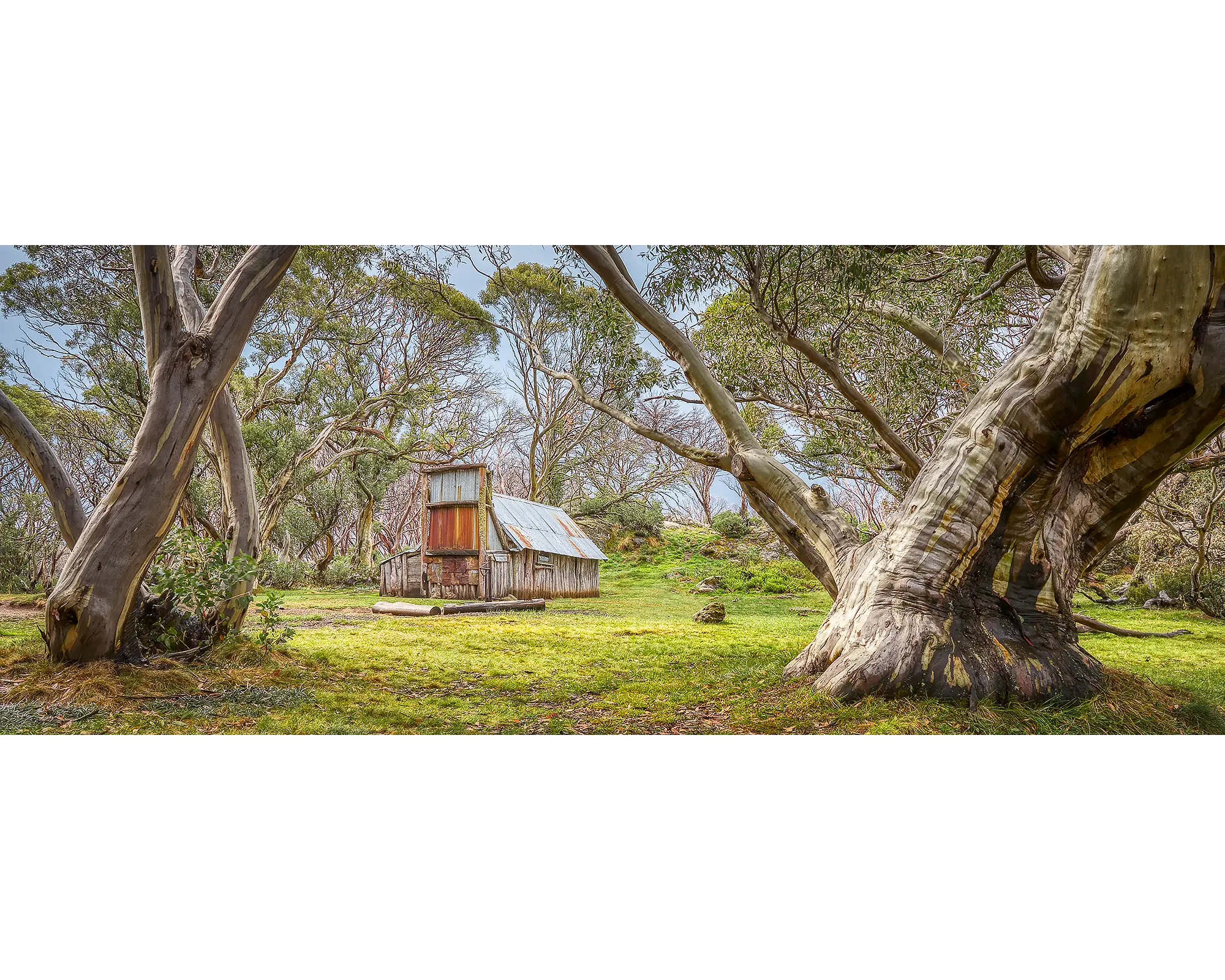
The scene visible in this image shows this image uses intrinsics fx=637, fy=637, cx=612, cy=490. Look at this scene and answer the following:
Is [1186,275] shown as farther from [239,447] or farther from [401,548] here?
[401,548]

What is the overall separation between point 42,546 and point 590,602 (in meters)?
5.21

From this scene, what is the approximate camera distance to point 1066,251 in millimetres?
3705

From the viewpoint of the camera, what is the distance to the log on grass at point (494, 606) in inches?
245

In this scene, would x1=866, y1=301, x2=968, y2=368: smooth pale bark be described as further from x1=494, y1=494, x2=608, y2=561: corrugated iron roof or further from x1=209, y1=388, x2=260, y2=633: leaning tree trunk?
x1=209, y1=388, x2=260, y2=633: leaning tree trunk

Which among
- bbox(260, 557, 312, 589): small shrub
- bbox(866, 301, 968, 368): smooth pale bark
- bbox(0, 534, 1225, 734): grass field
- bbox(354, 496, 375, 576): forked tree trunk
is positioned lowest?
bbox(0, 534, 1225, 734): grass field

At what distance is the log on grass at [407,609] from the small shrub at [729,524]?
3691mm

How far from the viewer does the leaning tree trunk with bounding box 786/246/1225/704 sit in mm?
3211

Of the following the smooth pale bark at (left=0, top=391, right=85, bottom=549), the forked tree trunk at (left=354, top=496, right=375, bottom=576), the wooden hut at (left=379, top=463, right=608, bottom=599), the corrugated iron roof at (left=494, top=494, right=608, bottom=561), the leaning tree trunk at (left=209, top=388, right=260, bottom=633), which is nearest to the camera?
the smooth pale bark at (left=0, top=391, right=85, bottom=549)

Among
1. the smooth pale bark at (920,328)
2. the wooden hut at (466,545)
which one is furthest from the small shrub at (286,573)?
the smooth pale bark at (920,328)

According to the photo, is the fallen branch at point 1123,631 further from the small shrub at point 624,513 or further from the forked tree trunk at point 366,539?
the forked tree trunk at point 366,539

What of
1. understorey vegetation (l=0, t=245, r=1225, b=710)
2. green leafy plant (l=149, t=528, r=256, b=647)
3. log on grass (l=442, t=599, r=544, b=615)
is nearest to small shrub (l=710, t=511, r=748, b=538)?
understorey vegetation (l=0, t=245, r=1225, b=710)

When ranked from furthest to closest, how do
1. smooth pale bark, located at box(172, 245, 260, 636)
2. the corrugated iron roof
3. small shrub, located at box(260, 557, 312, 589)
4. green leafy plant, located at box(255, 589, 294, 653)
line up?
the corrugated iron roof < small shrub, located at box(260, 557, 312, 589) < smooth pale bark, located at box(172, 245, 260, 636) < green leafy plant, located at box(255, 589, 294, 653)

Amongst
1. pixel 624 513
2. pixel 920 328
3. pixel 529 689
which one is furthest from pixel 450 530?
pixel 920 328
